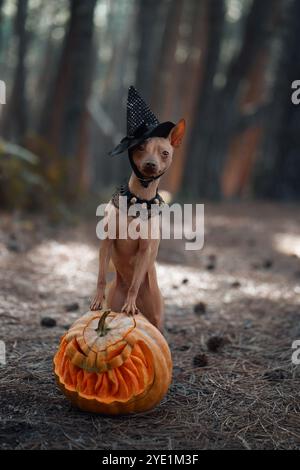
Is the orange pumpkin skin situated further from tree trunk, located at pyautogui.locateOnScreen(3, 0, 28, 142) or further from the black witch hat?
tree trunk, located at pyautogui.locateOnScreen(3, 0, 28, 142)

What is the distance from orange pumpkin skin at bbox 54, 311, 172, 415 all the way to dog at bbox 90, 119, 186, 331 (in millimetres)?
208

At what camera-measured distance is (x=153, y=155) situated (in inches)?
127

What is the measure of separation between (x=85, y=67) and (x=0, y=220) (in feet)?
11.1

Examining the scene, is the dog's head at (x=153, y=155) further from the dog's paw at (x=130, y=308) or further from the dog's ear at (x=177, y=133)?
the dog's paw at (x=130, y=308)

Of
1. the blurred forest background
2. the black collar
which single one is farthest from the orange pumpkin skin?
the blurred forest background

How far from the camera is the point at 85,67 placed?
968cm

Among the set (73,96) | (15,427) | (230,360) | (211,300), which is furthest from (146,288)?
(73,96)

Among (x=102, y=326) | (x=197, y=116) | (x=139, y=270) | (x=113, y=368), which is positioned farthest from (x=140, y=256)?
(x=197, y=116)

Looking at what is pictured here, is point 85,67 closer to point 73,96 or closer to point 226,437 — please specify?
point 73,96

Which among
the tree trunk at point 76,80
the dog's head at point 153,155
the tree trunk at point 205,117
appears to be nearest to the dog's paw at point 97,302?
the dog's head at point 153,155

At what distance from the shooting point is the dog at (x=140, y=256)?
325 centimetres

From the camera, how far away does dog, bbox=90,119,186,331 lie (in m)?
3.25

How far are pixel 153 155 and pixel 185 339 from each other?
1.67 m

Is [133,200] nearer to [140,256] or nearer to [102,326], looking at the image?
[140,256]
